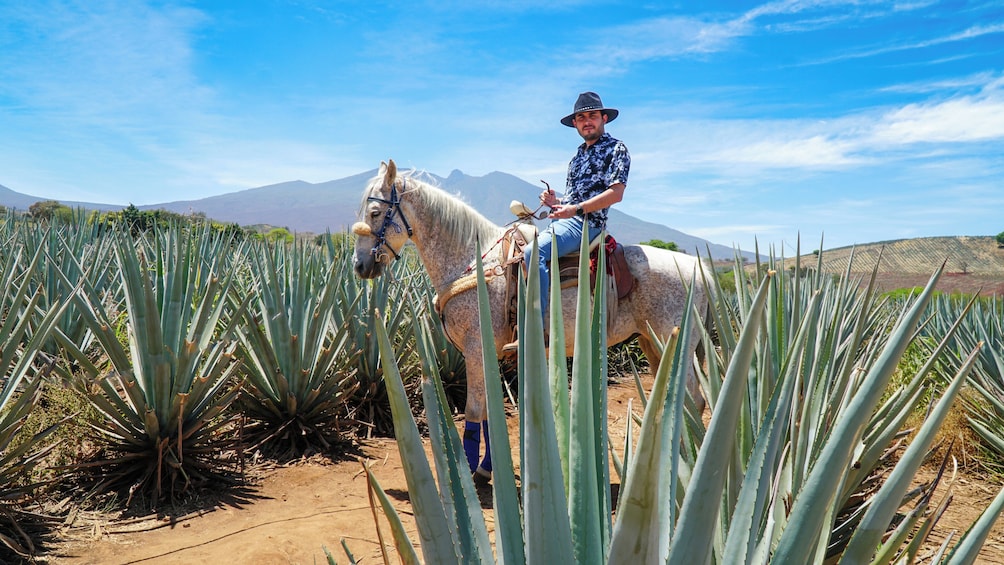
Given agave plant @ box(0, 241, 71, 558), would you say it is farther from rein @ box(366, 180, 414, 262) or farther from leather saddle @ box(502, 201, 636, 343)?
leather saddle @ box(502, 201, 636, 343)

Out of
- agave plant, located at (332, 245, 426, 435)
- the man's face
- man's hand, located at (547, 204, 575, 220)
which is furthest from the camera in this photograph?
Result: agave plant, located at (332, 245, 426, 435)

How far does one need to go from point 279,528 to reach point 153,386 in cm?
103

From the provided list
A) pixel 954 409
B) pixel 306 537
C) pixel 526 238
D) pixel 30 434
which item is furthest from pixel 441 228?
pixel 954 409

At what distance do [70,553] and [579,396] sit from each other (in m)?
2.87

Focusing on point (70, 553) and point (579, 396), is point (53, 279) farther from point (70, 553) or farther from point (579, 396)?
point (579, 396)

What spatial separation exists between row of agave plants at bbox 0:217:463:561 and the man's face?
1.60 m

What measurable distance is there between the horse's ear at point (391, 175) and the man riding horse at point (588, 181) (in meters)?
0.98

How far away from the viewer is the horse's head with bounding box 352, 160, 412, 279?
3.92 meters

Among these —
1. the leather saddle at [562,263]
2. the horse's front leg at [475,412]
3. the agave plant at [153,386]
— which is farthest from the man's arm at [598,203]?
the agave plant at [153,386]

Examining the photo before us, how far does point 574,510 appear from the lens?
2.94 feet

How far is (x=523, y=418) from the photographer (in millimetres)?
938

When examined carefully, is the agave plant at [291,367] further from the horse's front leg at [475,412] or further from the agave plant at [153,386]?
the horse's front leg at [475,412]

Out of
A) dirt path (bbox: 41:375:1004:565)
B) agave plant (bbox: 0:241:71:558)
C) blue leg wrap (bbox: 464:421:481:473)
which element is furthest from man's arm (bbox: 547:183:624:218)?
agave plant (bbox: 0:241:71:558)

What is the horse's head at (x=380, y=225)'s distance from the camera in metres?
3.92
